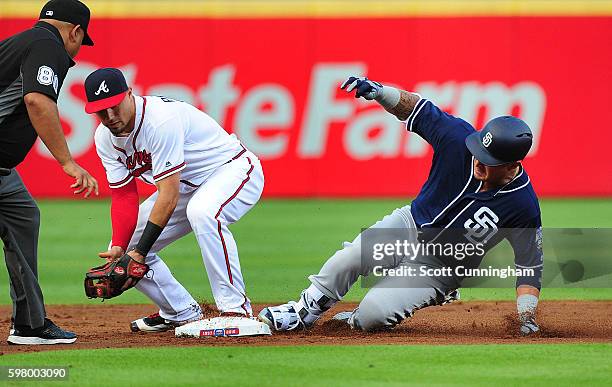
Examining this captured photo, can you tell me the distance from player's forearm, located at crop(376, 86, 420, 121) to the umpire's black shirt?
1.90m

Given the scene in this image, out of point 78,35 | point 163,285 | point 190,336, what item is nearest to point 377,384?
point 190,336

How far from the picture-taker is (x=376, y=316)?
21.2 feet

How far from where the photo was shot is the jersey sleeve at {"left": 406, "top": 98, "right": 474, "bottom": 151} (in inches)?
258

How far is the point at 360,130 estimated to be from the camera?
16.5 m

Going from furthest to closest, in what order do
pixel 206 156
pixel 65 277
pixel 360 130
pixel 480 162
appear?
1. pixel 360 130
2. pixel 65 277
3. pixel 206 156
4. pixel 480 162

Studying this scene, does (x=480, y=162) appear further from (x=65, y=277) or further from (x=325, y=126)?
(x=325, y=126)

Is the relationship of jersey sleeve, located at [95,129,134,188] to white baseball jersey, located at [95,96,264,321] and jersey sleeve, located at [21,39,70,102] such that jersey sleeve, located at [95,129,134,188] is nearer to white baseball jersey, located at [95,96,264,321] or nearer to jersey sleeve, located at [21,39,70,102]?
white baseball jersey, located at [95,96,264,321]

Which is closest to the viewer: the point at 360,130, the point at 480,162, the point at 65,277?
the point at 480,162

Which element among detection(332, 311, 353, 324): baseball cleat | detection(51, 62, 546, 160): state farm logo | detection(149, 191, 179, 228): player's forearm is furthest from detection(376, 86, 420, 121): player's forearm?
detection(51, 62, 546, 160): state farm logo

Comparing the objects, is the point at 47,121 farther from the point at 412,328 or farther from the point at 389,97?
the point at 412,328

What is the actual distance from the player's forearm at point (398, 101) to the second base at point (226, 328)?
1.55m

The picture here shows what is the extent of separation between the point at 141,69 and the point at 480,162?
11.2 metres

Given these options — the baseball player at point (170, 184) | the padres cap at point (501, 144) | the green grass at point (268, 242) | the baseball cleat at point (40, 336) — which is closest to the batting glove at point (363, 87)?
the padres cap at point (501, 144)

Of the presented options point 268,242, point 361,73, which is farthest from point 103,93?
point 361,73
